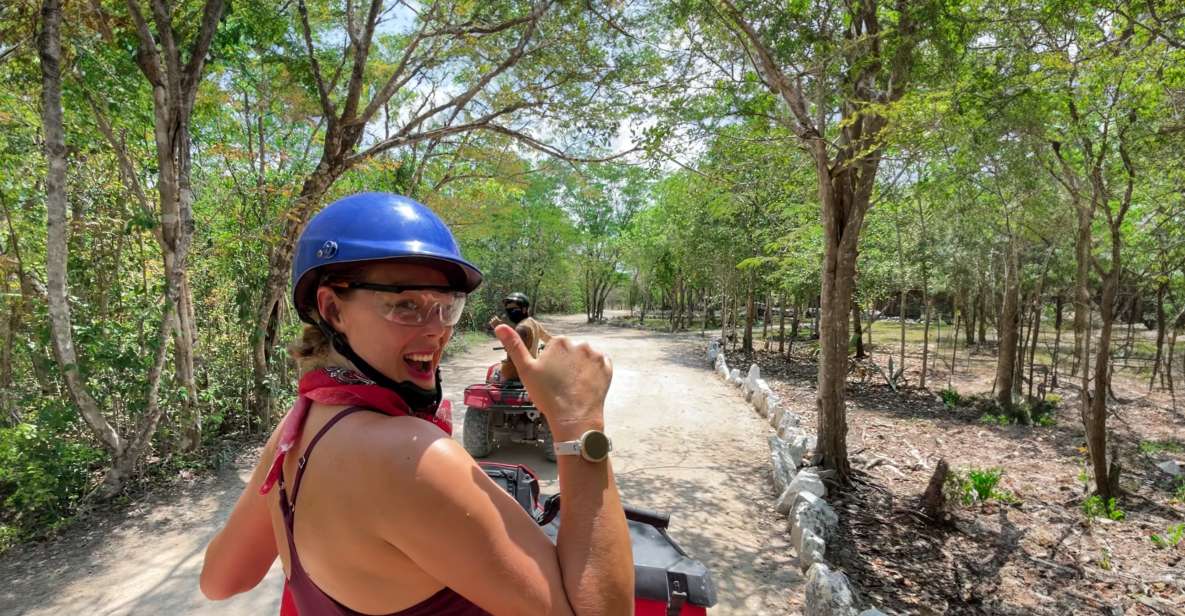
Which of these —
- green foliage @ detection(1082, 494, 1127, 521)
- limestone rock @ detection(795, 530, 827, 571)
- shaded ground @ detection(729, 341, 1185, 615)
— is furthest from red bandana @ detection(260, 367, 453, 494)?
green foliage @ detection(1082, 494, 1127, 521)

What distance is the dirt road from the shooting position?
3441mm

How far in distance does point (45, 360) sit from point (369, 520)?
5.26 metres

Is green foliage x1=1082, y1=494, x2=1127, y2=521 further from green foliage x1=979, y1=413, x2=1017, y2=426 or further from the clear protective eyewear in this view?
the clear protective eyewear

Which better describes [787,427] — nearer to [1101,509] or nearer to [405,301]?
[1101,509]

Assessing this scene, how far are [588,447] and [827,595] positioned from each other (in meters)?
2.98

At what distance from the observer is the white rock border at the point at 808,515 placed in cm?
317

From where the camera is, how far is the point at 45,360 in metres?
4.28

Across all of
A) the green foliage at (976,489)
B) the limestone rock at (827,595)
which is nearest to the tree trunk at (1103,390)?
the green foliage at (976,489)

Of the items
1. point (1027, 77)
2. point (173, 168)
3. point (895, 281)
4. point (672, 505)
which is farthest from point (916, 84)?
point (895, 281)

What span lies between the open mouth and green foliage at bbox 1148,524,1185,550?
7.02 m

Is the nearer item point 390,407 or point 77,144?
point 390,407

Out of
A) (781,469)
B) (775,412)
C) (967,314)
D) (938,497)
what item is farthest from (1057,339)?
(781,469)

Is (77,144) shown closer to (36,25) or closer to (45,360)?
(36,25)

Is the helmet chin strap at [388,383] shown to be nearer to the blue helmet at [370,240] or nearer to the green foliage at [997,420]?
the blue helmet at [370,240]
